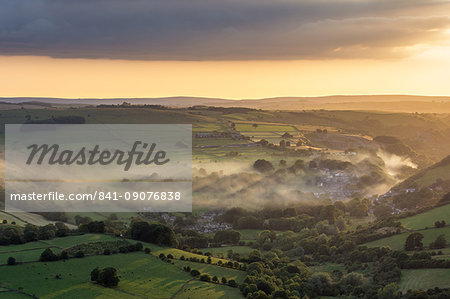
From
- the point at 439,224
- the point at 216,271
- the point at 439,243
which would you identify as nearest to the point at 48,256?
the point at 216,271

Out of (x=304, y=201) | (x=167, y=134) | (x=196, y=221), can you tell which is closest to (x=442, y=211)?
Result: (x=304, y=201)

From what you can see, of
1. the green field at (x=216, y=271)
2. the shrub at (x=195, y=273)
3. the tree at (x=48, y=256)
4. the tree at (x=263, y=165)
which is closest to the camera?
the tree at (x=48, y=256)

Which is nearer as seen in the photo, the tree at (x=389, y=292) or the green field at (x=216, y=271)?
the tree at (x=389, y=292)

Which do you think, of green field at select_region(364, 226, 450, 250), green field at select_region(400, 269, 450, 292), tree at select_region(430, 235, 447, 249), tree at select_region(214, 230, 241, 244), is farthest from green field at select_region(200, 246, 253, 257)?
tree at select_region(430, 235, 447, 249)

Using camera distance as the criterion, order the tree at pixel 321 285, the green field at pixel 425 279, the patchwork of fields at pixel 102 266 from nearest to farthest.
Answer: the patchwork of fields at pixel 102 266, the green field at pixel 425 279, the tree at pixel 321 285

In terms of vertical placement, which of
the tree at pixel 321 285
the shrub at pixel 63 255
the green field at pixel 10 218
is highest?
the green field at pixel 10 218

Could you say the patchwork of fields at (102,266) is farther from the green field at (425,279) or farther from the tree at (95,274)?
the green field at (425,279)

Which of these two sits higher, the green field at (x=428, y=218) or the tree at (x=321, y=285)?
the green field at (x=428, y=218)

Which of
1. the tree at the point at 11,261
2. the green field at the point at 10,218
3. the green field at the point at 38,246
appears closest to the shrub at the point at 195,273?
the green field at the point at 38,246
